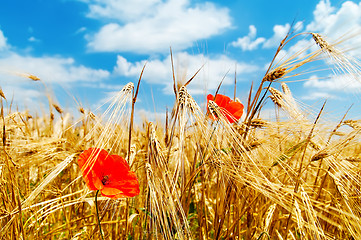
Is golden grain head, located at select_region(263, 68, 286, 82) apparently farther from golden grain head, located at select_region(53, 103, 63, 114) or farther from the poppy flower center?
golden grain head, located at select_region(53, 103, 63, 114)

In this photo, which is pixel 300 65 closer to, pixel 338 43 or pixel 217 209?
pixel 338 43

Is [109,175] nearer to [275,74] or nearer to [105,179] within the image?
[105,179]

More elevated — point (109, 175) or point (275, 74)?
point (275, 74)

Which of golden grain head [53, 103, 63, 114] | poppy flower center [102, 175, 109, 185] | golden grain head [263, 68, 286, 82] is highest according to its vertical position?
golden grain head [263, 68, 286, 82]

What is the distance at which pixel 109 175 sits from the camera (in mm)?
1133

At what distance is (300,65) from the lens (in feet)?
3.76

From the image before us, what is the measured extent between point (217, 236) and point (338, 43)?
3.28ft

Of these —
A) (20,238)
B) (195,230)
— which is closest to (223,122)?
(20,238)

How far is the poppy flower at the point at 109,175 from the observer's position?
99 centimetres

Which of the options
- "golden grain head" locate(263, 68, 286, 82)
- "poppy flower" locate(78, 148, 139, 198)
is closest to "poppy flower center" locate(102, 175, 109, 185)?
"poppy flower" locate(78, 148, 139, 198)

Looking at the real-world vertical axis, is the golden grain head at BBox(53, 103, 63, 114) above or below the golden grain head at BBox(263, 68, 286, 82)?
below

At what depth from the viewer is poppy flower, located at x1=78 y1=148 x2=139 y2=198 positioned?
99cm

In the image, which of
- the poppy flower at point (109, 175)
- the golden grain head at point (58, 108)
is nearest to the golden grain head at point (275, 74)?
the poppy flower at point (109, 175)

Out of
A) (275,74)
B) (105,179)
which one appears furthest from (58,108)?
(275,74)
